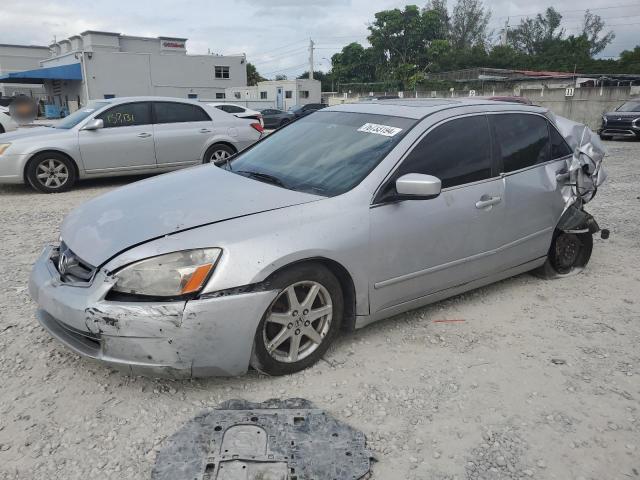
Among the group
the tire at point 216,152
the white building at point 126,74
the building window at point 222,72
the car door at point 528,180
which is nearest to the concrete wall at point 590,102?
the tire at point 216,152

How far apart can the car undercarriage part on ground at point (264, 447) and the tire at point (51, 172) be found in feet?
21.5

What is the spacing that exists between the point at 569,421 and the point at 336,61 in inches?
3019

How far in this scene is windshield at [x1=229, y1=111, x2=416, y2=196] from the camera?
3280mm

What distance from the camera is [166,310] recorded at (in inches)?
98.7

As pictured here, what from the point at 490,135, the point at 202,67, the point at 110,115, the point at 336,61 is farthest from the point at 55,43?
the point at 490,135

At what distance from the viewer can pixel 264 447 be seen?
2.38m

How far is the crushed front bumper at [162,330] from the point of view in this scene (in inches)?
99.0

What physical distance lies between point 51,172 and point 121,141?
113 centimetres

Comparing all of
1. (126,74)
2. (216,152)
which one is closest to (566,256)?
(216,152)

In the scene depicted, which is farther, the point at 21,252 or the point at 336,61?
the point at 336,61

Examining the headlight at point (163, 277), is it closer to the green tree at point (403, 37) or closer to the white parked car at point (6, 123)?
the white parked car at point (6, 123)

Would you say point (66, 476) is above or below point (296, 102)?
below

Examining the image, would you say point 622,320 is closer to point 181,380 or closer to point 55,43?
point 181,380

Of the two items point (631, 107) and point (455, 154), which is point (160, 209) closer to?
point (455, 154)
